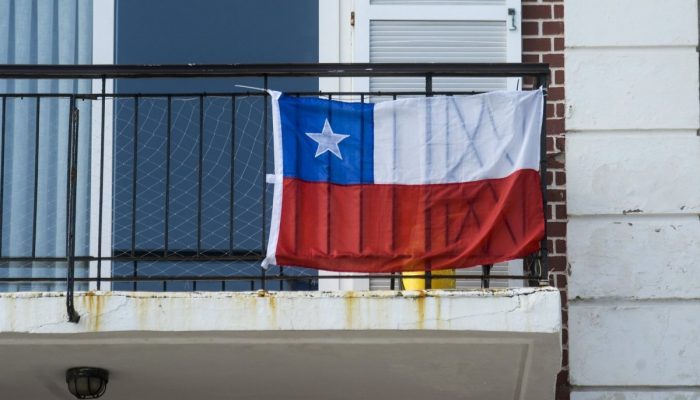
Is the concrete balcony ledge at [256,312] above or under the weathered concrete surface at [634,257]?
under

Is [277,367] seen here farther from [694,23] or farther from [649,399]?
[694,23]

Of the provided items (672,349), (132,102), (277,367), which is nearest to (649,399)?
(672,349)

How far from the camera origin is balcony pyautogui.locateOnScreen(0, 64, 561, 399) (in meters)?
8.96

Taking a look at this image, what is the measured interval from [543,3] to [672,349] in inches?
79.9

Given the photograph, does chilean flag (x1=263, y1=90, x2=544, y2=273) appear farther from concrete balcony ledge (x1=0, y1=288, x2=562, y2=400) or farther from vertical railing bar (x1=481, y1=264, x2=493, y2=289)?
concrete balcony ledge (x1=0, y1=288, x2=562, y2=400)

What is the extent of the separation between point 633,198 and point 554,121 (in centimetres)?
60

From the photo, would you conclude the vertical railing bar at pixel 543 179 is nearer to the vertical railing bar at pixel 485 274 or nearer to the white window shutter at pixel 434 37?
the vertical railing bar at pixel 485 274

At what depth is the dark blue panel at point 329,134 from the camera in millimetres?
9227

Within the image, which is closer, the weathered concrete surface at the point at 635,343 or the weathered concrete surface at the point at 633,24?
the weathered concrete surface at the point at 635,343

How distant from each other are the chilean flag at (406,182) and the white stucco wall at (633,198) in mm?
967

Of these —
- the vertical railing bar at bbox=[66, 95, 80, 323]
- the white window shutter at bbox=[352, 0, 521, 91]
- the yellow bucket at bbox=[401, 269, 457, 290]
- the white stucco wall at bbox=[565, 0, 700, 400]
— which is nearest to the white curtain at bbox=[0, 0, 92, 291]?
the vertical railing bar at bbox=[66, 95, 80, 323]

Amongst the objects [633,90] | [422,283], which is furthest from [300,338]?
[633,90]

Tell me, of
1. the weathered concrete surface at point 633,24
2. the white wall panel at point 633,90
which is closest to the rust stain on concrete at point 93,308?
the white wall panel at point 633,90

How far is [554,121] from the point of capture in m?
10.2
